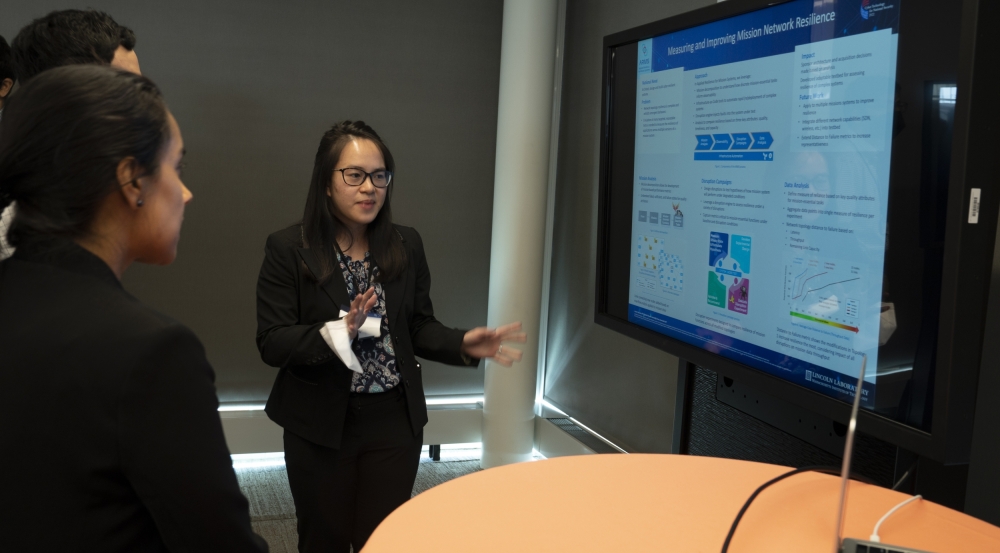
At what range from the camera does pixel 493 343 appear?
2205 mm

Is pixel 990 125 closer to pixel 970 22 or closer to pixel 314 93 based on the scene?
pixel 970 22

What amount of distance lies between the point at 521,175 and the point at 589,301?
700mm

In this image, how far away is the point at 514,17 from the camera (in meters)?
3.59

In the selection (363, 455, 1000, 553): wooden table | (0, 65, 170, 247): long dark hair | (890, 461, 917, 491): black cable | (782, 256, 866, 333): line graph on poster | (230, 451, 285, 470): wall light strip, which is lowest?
(230, 451, 285, 470): wall light strip

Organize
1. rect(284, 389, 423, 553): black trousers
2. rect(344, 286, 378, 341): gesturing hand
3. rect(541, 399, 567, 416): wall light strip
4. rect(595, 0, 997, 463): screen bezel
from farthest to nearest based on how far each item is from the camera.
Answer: rect(541, 399, 567, 416): wall light strip < rect(284, 389, 423, 553): black trousers < rect(344, 286, 378, 341): gesturing hand < rect(595, 0, 997, 463): screen bezel

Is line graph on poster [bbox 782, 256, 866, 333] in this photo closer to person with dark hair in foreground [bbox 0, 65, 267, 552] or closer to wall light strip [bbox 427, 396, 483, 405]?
person with dark hair in foreground [bbox 0, 65, 267, 552]

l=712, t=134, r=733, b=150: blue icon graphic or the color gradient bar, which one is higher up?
l=712, t=134, r=733, b=150: blue icon graphic

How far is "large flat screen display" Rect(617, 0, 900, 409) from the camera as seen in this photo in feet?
5.24

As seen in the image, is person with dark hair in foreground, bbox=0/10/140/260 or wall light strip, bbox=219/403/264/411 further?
wall light strip, bbox=219/403/264/411

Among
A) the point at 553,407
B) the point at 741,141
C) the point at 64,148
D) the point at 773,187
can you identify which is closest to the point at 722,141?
the point at 741,141

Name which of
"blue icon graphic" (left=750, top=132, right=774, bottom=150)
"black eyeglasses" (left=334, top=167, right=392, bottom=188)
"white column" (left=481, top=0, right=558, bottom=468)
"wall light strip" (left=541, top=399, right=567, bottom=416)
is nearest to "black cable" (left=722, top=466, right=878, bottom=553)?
"blue icon graphic" (left=750, top=132, right=774, bottom=150)

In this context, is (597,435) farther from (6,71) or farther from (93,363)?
(93,363)

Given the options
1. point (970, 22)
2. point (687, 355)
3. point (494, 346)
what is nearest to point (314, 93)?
point (494, 346)

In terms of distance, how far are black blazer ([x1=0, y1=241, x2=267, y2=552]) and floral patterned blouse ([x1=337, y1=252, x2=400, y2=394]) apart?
1316mm
